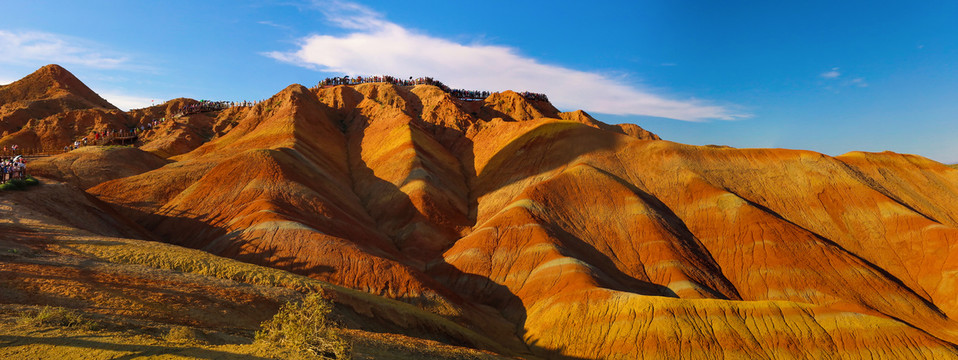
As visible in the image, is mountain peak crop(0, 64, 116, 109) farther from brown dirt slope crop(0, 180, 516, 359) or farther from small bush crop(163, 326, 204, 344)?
small bush crop(163, 326, 204, 344)

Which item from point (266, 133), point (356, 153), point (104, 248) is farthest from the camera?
point (356, 153)

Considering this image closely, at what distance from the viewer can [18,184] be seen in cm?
4125

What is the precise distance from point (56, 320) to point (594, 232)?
5157cm

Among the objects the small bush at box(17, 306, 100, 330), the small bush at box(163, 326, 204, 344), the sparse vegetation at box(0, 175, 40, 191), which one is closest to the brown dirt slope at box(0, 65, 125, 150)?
the sparse vegetation at box(0, 175, 40, 191)

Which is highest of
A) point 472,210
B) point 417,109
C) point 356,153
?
point 417,109

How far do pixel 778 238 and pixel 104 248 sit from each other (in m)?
58.9

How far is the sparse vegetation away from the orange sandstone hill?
29.0ft

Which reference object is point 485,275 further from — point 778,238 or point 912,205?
point 912,205

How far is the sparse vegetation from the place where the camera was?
132 feet

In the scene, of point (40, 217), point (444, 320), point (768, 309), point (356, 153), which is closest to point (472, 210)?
point (356, 153)

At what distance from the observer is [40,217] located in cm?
3566

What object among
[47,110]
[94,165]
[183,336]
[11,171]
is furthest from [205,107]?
[183,336]

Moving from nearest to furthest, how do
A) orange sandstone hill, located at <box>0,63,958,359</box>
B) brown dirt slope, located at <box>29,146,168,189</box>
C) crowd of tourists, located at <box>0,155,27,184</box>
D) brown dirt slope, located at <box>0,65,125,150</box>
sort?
orange sandstone hill, located at <box>0,63,958,359</box>
crowd of tourists, located at <box>0,155,27,184</box>
brown dirt slope, located at <box>29,146,168,189</box>
brown dirt slope, located at <box>0,65,125,150</box>

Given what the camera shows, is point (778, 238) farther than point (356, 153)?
No
